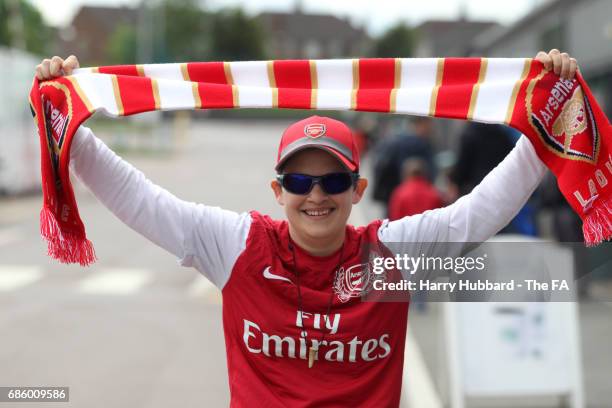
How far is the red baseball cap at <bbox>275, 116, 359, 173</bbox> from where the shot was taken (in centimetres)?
Answer: 261

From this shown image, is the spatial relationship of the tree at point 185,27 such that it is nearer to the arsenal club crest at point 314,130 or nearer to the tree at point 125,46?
the tree at point 125,46

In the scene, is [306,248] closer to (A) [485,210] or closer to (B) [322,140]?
(B) [322,140]

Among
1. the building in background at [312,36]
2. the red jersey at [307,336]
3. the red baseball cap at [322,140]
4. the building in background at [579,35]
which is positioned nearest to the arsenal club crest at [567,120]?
the red baseball cap at [322,140]

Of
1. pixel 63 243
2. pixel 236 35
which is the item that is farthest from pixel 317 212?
pixel 236 35

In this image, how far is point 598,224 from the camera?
2627 mm

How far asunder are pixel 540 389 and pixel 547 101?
117 inches

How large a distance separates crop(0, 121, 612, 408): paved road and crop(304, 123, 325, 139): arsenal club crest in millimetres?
3468

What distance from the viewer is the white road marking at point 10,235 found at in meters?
13.4

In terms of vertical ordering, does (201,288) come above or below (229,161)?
below

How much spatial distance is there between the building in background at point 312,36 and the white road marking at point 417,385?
10269 centimetres

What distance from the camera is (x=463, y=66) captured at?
2.89 meters

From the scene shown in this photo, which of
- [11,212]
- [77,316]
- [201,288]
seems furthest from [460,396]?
[11,212]

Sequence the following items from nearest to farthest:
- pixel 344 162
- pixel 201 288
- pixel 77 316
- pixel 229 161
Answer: pixel 344 162
pixel 77 316
pixel 201 288
pixel 229 161

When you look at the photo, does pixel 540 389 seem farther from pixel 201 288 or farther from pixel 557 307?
pixel 201 288
